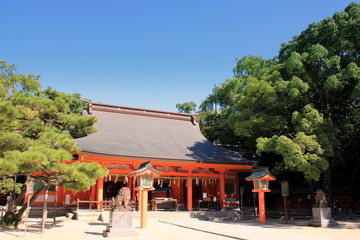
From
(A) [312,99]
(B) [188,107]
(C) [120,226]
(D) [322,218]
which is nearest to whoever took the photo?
(C) [120,226]

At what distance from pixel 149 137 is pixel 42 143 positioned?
33.3 feet

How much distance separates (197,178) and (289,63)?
361 inches

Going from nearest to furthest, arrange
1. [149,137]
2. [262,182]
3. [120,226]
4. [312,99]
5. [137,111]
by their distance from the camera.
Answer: [120,226], [262,182], [312,99], [149,137], [137,111]

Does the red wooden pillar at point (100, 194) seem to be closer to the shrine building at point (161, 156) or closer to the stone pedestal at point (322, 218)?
the shrine building at point (161, 156)

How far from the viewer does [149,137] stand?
20.3 m

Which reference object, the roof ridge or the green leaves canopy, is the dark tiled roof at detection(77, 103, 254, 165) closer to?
the roof ridge

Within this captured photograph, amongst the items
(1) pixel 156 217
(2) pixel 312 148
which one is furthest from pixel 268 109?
(1) pixel 156 217

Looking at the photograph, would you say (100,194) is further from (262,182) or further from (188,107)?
(188,107)

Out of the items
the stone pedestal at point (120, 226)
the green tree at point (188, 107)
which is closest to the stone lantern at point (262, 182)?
the stone pedestal at point (120, 226)

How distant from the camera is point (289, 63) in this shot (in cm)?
1488

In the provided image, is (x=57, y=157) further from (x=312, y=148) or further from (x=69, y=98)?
(x=312, y=148)

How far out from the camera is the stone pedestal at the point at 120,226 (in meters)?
10.1

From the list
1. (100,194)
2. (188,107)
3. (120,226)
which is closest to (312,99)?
(120,226)

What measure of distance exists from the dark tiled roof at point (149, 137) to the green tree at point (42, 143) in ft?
12.4
